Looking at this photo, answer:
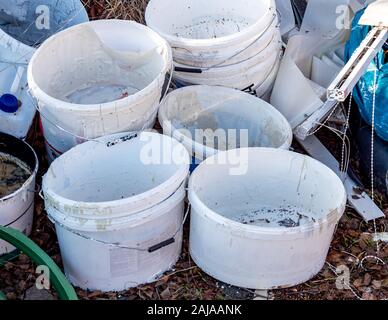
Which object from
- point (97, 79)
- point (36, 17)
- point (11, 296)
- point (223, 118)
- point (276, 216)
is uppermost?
point (36, 17)

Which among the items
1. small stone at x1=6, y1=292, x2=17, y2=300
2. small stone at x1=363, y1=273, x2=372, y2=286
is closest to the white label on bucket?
small stone at x1=6, y1=292, x2=17, y2=300

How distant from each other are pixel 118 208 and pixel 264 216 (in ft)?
2.38

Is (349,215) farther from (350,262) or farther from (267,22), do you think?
(267,22)

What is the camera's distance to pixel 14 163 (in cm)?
281

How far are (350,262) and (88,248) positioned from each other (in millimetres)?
971

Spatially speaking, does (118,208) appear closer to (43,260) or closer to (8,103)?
(43,260)

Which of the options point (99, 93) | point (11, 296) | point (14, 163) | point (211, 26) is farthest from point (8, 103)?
point (211, 26)

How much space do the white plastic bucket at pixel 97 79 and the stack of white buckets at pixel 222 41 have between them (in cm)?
13

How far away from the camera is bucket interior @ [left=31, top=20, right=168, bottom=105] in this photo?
113 inches

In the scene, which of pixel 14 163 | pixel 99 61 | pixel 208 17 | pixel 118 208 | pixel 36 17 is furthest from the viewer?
pixel 208 17

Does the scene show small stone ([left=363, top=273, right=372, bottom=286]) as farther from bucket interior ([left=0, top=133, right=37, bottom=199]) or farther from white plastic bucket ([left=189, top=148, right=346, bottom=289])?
bucket interior ([left=0, top=133, right=37, bottom=199])

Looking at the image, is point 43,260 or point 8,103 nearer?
point 43,260

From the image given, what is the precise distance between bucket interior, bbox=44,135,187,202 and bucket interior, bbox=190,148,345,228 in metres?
0.15

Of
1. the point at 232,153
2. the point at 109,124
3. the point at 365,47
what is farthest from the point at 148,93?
the point at 365,47
